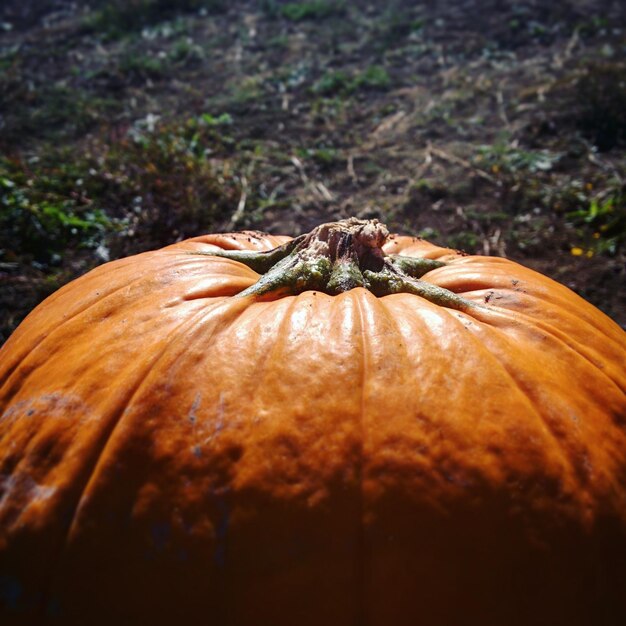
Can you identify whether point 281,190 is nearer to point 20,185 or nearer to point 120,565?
point 20,185

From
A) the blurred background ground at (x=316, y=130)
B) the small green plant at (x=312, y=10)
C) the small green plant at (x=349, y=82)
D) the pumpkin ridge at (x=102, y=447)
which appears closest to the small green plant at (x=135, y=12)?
the blurred background ground at (x=316, y=130)

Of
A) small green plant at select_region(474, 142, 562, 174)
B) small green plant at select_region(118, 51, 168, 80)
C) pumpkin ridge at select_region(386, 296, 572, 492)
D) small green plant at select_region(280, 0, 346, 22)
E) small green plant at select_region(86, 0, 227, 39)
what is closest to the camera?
pumpkin ridge at select_region(386, 296, 572, 492)

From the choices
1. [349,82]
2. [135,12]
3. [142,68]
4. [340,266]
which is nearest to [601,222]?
[340,266]

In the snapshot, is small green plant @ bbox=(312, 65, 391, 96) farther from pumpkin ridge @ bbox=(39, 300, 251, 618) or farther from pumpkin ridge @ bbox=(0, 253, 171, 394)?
pumpkin ridge @ bbox=(39, 300, 251, 618)

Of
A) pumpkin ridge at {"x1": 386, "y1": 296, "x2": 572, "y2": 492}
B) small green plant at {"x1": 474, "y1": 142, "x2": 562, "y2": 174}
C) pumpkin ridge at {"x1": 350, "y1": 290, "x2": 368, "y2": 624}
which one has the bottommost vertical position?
pumpkin ridge at {"x1": 350, "y1": 290, "x2": 368, "y2": 624}

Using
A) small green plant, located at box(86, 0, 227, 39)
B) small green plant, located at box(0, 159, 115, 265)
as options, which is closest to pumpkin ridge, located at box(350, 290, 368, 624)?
small green plant, located at box(0, 159, 115, 265)

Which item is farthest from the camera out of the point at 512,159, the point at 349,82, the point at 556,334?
the point at 349,82

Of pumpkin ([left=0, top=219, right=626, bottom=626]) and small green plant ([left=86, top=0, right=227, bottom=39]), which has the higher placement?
small green plant ([left=86, top=0, right=227, bottom=39])

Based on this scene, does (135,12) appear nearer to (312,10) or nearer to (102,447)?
(312,10)
